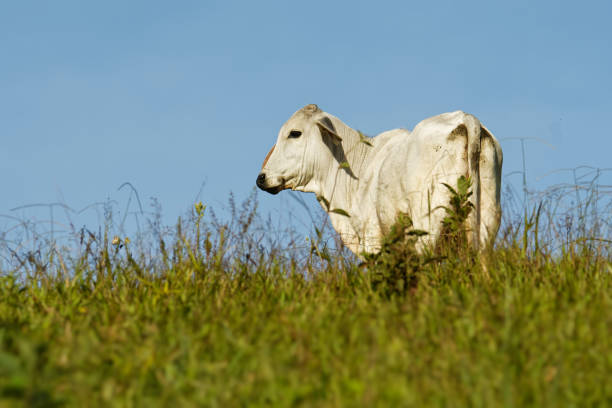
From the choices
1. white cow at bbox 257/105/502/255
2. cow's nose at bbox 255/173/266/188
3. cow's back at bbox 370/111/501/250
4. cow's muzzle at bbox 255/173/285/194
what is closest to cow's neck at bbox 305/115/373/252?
white cow at bbox 257/105/502/255

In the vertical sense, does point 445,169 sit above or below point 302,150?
below

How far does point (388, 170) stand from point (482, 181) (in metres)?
0.84

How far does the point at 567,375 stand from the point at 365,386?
0.84 metres

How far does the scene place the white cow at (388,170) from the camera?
18.4ft

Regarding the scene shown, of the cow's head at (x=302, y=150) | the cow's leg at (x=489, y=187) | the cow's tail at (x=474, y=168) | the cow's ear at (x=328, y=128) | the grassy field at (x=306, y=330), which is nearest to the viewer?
the grassy field at (x=306, y=330)

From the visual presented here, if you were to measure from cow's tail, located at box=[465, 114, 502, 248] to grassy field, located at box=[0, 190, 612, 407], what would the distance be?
17.9 inches

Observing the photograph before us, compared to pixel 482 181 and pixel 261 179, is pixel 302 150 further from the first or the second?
pixel 482 181

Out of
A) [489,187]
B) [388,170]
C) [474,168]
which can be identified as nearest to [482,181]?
[489,187]

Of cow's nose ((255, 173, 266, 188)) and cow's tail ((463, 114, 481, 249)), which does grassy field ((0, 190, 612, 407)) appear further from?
cow's nose ((255, 173, 266, 188))

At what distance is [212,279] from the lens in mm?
4613

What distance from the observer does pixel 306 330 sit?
329 centimetres

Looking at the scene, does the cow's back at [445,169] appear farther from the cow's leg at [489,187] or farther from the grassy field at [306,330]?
the grassy field at [306,330]

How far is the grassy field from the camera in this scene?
8.27ft

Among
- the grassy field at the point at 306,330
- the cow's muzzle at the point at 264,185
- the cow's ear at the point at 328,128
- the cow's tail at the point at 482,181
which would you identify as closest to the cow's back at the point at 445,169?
the cow's tail at the point at 482,181
